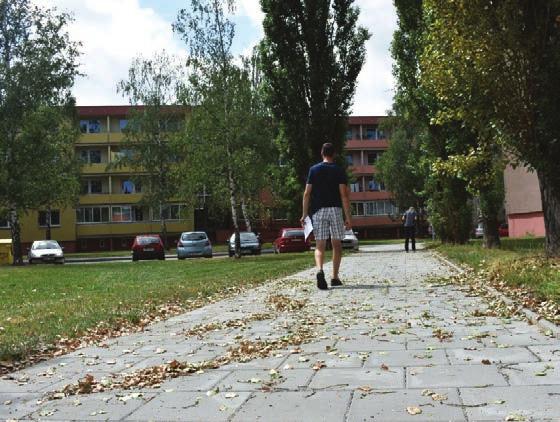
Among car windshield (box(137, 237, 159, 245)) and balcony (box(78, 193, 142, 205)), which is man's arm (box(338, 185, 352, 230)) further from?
balcony (box(78, 193, 142, 205))

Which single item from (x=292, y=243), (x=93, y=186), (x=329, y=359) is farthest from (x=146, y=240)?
(x=93, y=186)

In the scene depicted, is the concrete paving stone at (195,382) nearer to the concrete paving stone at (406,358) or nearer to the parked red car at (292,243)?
the concrete paving stone at (406,358)

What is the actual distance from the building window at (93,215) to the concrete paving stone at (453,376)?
68487mm

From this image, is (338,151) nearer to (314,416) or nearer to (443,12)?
(443,12)

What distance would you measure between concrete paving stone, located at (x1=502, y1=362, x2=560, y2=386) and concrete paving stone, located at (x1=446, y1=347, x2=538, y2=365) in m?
0.17

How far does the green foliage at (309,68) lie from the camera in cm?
3177

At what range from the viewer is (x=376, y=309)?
27.0 ft

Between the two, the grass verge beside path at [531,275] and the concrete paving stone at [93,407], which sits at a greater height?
the grass verge beside path at [531,275]

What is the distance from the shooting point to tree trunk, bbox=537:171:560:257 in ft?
40.6

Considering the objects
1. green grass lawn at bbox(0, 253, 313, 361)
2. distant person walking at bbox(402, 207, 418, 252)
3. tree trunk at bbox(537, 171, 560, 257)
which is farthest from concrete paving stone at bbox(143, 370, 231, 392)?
distant person walking at bbox(402, 207, 418, 252)

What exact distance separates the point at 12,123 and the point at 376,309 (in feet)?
97.9

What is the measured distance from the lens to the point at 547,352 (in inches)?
206

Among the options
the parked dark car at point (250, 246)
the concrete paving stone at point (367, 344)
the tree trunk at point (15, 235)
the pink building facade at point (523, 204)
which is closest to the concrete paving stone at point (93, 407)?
the concrete paving stone at point (367, 344)

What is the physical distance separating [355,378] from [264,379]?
25.7 inches
